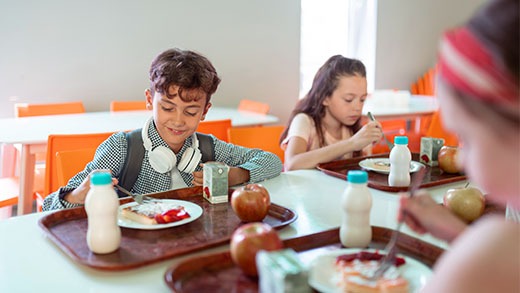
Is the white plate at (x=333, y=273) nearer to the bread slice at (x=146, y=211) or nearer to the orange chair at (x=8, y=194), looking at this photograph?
the bread slice at (x=146, y=211)

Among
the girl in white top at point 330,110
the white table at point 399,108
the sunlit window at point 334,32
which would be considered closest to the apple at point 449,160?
the girl in white top at point 330,110

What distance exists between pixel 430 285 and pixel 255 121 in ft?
9.40

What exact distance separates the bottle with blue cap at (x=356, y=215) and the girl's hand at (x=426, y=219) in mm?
204

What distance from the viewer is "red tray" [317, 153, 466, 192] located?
5.53 ft

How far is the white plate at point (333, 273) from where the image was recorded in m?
0.86

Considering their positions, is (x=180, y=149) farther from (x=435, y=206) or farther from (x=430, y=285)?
(x=430, y=285)

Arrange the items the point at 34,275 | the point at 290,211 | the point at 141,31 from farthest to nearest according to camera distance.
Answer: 1. the point at 141,31
2. the point at 290,211
3. the point at 34,275

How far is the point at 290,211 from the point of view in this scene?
1.36 m

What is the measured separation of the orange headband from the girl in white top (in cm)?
167

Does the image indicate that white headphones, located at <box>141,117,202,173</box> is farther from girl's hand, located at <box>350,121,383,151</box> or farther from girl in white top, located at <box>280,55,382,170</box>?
girl's hand, located at <box>350,121,383,151</box>

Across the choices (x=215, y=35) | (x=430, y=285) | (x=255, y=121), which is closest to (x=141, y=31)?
(x=215, y=35)

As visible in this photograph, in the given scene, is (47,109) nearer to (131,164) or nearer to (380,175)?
(131,164)

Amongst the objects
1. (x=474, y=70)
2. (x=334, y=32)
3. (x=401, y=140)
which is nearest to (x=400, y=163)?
(x=401, y=140)

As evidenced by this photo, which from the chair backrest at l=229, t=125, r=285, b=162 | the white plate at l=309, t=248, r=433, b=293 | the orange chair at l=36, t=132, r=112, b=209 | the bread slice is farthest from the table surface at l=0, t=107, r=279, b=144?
the white plate at l=309, t=248, r=433, b=293
